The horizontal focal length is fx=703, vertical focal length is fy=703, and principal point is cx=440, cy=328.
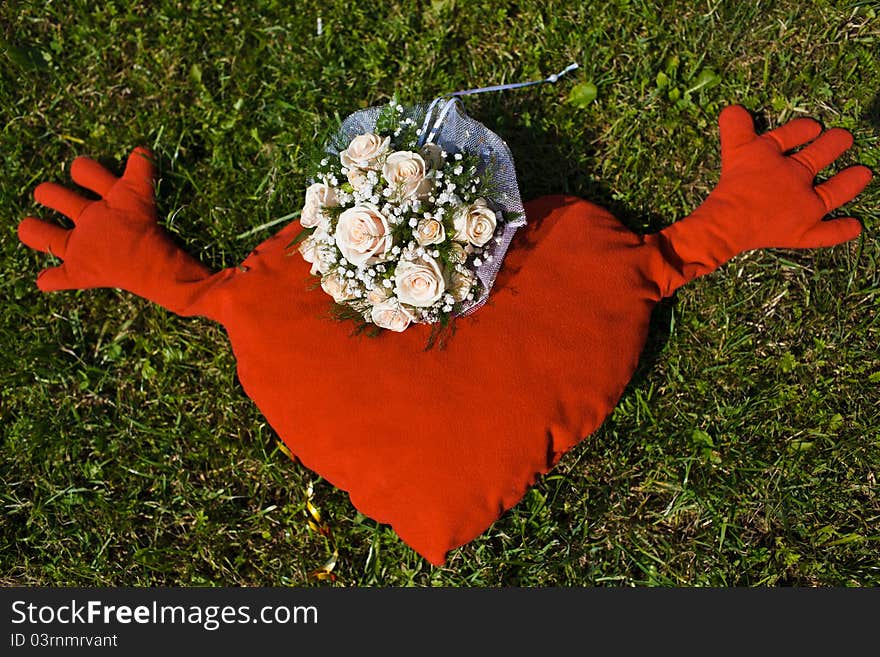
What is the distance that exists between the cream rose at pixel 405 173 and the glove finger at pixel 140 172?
1.33 metres

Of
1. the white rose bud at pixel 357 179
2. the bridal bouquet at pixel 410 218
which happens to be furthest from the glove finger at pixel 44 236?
the white rose bud at pixel 357 179

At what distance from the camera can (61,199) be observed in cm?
284

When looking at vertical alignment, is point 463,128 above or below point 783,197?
above

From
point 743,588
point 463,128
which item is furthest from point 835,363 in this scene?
point 463,128

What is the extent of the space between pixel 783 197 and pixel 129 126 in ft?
8.79

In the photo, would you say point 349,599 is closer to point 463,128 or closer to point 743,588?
point 743,588

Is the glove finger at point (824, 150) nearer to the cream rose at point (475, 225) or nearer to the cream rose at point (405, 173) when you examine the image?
the cream rose at point (475, 225)

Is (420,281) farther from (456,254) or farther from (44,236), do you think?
(44,236)

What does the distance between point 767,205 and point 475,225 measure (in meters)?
1.21

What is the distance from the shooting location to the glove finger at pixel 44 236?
9.17ft

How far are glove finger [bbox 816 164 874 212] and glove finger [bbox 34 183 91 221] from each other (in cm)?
288

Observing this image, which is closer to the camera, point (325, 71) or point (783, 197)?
point (783, 197)

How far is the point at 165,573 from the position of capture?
9.36ft

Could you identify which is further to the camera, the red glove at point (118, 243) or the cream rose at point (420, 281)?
the red glove at point (118, 243)
